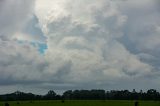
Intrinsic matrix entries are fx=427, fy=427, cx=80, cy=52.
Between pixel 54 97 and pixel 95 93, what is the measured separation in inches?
817

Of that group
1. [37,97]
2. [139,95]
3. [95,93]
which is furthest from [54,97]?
[139,95]

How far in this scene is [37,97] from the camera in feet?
589

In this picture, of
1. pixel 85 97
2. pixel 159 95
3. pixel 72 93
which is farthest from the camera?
pixel 72 93

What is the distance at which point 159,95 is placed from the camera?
16688cm

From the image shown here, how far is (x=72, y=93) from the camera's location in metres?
191

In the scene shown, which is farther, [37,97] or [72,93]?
[72,93]

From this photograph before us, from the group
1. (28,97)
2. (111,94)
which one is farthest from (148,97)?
(28,97)

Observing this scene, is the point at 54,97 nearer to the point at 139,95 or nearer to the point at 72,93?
the point at 72,93

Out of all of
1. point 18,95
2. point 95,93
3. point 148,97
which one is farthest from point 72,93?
point 148,97

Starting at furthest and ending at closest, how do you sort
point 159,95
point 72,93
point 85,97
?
point 72,93, point 85,97, point 159,95

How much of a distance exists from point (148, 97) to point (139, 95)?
9285mm

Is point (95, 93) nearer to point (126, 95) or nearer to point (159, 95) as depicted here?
point (126, 95)

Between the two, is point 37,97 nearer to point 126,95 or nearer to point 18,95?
point 18,95

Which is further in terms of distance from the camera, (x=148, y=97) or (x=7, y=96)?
(x=7, y=96)
